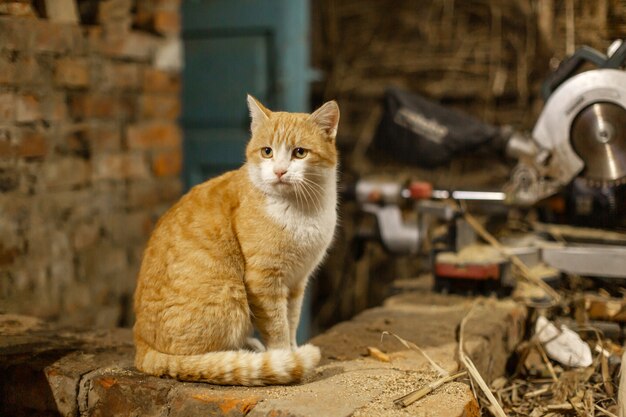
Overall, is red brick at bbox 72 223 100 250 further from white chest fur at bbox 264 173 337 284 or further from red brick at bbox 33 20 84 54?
white chest fur at bbox 264 173 337 284

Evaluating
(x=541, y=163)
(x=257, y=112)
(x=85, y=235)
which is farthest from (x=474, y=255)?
(x=85, y=235)

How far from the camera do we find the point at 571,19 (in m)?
2.84

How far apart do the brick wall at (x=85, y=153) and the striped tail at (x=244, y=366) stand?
0.83 metres

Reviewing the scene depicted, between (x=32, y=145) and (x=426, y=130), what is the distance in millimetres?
1519

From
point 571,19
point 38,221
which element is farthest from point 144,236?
point 571,19

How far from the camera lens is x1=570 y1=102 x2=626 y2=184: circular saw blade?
2.07 metres

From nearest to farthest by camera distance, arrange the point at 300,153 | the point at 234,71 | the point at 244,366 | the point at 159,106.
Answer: the point at 244,366 → the point at 300,153 → the point at 159,106 → the point at 234,71

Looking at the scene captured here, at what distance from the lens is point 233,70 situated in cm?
302

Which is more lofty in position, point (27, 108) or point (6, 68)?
point (6, 68)

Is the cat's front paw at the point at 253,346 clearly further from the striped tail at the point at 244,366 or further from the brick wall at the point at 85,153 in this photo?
the brick wall at the point at 85,153

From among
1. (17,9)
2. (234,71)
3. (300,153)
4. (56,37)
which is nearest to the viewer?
(300,153)

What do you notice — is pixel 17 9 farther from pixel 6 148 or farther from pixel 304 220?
pixel 304 220

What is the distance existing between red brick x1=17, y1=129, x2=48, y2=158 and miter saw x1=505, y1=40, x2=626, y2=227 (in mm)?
1608

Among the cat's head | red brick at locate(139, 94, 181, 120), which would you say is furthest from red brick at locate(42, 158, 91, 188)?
the cat's head
